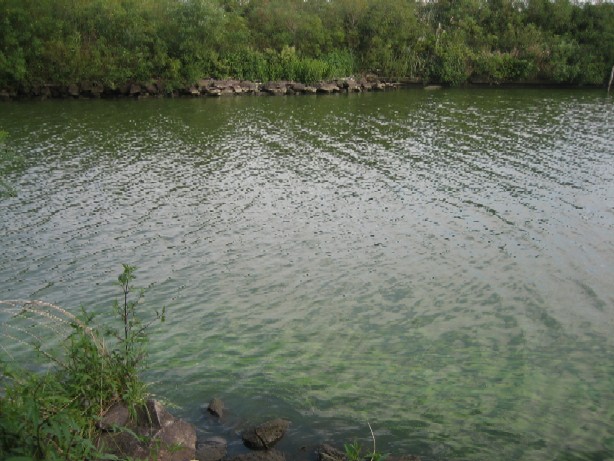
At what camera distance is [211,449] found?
8.12 meters

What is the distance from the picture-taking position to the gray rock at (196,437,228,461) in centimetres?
797

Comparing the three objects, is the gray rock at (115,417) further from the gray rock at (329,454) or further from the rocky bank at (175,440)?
the gray rock at (329,454)

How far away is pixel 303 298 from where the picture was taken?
1348cm

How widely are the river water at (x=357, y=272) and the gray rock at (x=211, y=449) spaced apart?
26cm

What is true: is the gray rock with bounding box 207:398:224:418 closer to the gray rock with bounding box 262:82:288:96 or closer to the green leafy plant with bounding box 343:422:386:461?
the green leafy plant with bounding box 343:422:386:461

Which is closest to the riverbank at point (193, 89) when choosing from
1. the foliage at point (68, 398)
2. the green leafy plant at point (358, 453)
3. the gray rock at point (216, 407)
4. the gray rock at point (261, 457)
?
the foliage at point (68, 398)

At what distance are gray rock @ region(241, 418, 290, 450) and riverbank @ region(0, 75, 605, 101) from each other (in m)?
43.4

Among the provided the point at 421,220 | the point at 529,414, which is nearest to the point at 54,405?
the point at 529,414

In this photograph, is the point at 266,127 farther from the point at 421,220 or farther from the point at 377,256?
the point at 377,256

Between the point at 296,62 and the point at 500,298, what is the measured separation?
45288 mm

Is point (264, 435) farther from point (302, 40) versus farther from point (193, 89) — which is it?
point (302, 40)

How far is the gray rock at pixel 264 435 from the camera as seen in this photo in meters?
8.40

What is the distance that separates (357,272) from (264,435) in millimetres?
6875

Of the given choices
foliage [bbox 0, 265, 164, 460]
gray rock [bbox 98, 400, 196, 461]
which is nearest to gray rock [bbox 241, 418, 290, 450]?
gray rock [bbox 98, 400, 196, 461]
